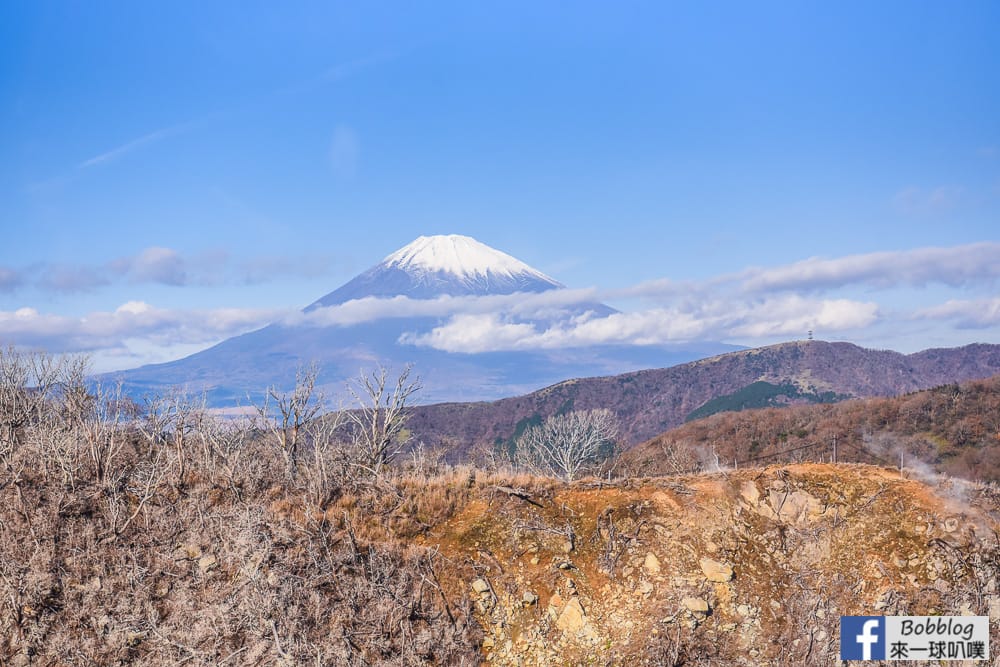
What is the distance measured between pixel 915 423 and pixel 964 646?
67.9 m

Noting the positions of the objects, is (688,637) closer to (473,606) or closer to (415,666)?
(473,606)

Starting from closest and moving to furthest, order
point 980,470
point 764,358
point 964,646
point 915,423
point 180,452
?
point 964,646 → point 180,452 → point 980,470 → point 915,423 → point 764,358

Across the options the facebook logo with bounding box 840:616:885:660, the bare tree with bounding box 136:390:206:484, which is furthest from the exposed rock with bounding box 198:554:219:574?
the facebook logo with bounding box 840:616:885:660

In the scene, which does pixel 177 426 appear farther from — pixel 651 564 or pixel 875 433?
pixel 875 433

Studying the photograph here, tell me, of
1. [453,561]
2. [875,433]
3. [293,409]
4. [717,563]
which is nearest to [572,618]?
[453,561]

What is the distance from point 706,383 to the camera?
17125 cm

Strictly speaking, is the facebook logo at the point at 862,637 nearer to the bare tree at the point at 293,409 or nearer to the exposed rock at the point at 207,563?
the exposed rock at the point at 207,563

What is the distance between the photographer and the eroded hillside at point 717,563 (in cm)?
1284

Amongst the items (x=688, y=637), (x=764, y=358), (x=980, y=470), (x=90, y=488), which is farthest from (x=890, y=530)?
(x=764, y=358)

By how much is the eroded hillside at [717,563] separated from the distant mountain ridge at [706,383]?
106764mm

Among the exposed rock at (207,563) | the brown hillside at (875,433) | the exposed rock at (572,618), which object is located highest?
the exposed rock at (207,563)

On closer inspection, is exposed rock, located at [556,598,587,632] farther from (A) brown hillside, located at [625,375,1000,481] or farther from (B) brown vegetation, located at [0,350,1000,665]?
→ (A) brown hillside, located at [625,375,1000,481]

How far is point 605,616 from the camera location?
13.1 m

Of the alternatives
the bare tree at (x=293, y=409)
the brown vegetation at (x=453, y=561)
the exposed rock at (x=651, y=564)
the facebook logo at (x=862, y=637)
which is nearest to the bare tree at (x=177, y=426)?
the brown vegetation at (x=453, y=561)
